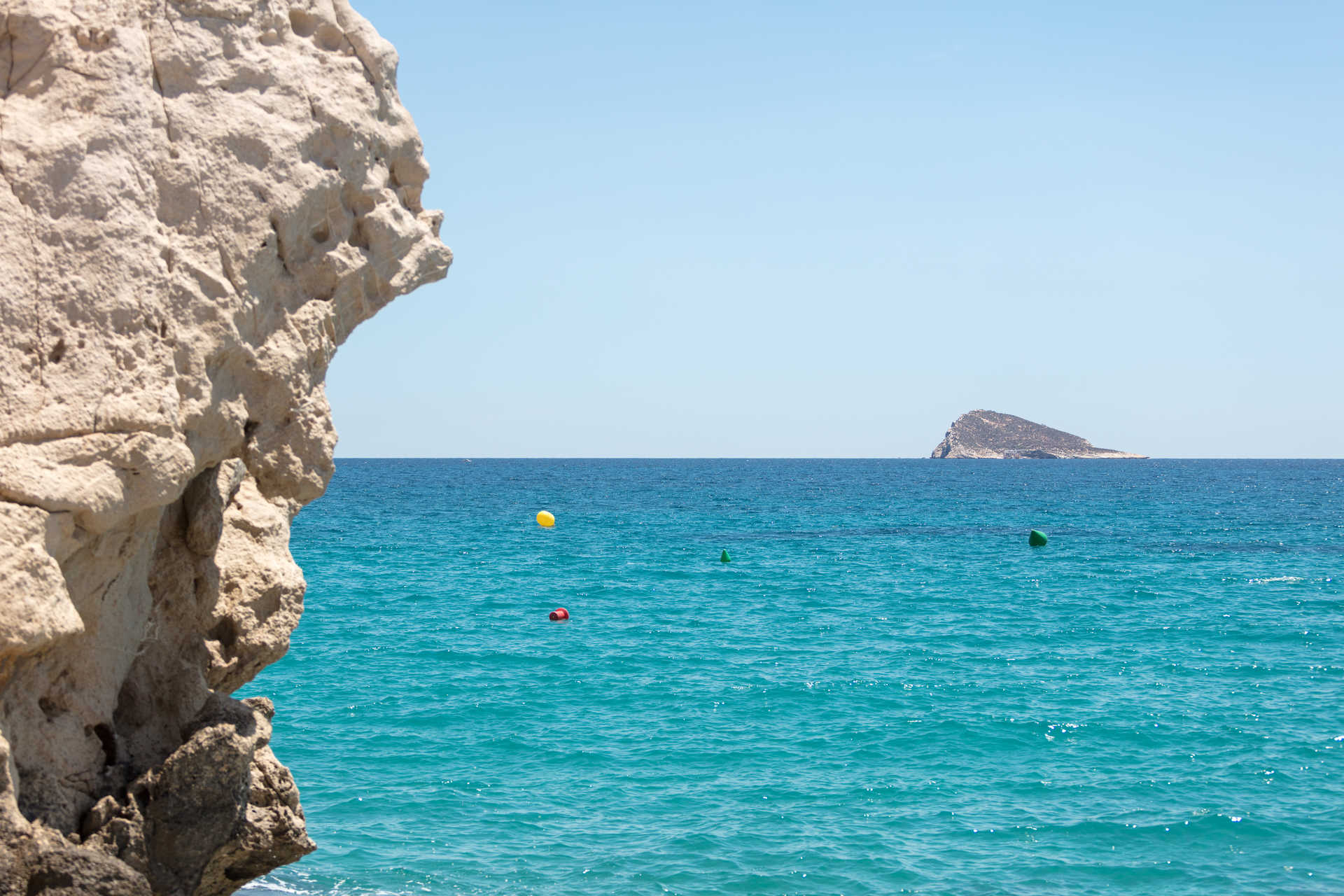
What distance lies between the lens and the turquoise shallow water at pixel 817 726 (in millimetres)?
11523

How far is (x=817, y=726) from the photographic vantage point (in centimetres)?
1656

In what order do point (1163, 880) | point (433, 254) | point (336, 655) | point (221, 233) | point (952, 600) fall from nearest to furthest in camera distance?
point (221, 233) < point (433, 254) < point (1163, 880) < point (336, 655) < point (952, 600)

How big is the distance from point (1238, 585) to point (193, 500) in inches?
1249

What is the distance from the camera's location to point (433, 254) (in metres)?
7.69

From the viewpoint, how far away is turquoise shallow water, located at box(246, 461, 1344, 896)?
11.5 metres

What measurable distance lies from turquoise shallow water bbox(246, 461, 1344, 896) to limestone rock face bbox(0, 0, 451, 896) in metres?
4.48

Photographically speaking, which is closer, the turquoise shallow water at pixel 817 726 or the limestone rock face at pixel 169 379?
the limestone rock face at pixel 169 379

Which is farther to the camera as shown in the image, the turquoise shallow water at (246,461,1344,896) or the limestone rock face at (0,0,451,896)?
the turquoise shallow water at (246,461,1344,896)

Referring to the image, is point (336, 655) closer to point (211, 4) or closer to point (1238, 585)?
point (211, 4)

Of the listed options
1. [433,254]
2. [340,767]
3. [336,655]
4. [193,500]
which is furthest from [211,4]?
[336,655]

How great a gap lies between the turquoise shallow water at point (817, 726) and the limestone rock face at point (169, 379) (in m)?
4.48

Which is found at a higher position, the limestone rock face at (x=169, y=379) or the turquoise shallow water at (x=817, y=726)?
the limestone rock face at (x=169, y=379)

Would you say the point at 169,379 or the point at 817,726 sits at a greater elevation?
the point at 169,379

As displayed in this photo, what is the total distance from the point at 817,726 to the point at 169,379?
1281cm
